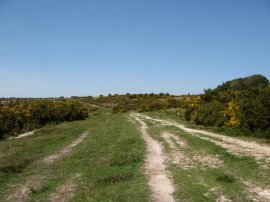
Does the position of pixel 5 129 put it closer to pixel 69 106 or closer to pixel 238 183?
pixel 69 106

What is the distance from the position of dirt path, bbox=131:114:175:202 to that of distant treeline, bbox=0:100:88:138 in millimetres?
26014

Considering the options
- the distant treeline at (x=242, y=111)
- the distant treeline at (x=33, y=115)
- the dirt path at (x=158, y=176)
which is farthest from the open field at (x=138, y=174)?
the distant treeline at (x=33, y=115)

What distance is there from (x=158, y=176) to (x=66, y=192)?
372cm

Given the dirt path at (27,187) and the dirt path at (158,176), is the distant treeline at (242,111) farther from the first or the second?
the dirt path at (27,187)

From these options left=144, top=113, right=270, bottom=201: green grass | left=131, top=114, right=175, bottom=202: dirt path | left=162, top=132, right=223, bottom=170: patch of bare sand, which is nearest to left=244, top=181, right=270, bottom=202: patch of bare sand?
left=144, top=113, right=270, bottom=201: green grass

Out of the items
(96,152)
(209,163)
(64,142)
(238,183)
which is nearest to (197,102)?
(64,142)

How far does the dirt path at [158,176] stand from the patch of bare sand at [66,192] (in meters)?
2.79

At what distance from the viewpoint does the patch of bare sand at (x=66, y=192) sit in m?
11.9

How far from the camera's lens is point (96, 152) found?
21297 mm

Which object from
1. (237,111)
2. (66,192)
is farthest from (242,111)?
(66,192)

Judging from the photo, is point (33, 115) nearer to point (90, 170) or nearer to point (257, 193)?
point (90, 170)

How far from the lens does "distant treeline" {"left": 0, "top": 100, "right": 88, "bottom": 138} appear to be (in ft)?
144

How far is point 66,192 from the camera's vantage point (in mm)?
12688

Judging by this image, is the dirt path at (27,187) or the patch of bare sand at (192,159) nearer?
the dirt path at (27,187)
